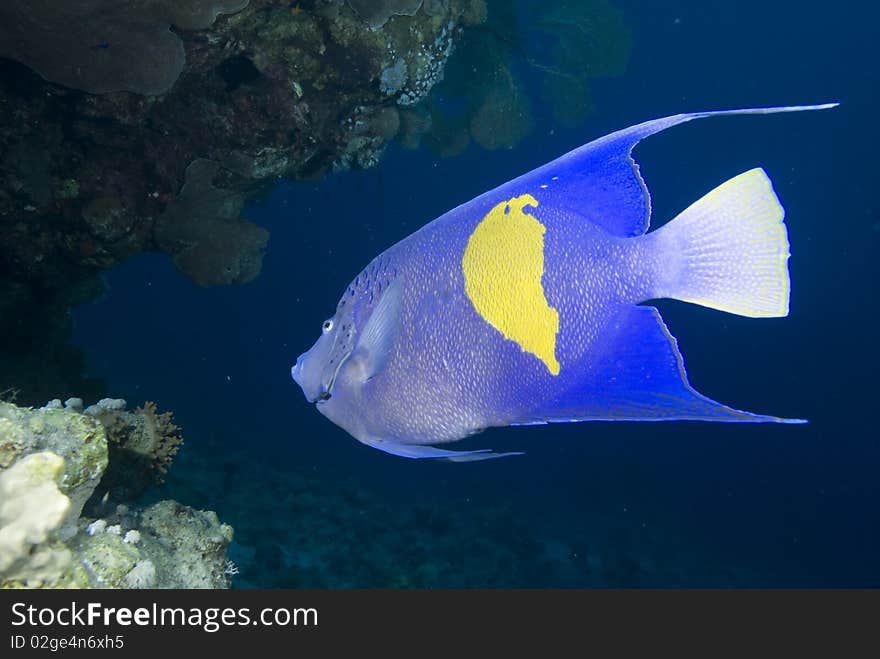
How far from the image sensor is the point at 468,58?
7465 mm

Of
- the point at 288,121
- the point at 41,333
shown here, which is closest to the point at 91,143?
the point at 288,121

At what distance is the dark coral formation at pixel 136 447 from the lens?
2670 mm

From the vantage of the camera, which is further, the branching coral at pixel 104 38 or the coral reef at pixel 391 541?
the coral reef at pixel 391 541

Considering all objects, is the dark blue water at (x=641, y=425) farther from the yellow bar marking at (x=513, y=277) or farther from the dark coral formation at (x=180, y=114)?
the yellow bar marking at (x=513, y=277)

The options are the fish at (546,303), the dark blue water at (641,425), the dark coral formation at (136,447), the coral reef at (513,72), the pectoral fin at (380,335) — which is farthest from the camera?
the dark blue water at (641,425)

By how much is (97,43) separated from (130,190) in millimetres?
1328

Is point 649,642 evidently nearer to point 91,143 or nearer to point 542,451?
point 91,143

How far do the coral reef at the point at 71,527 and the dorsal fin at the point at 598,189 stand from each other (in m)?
1.48

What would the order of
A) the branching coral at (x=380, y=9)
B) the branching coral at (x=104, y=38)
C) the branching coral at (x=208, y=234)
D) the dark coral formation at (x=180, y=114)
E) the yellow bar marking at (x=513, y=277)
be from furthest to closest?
1. the branching coral at (x=208, y=234)
2. the branching coral at (x=380, y=9)
3. the dark coral formation at (x=180, y=114)
4. the branching coral at (x=104, y=38)
5. the yellow bar marking at (x=513, y=277)

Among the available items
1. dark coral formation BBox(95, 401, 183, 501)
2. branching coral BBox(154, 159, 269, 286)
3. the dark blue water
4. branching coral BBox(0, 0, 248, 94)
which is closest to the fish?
dark coral formation BBox(95, 401, 183, 501)

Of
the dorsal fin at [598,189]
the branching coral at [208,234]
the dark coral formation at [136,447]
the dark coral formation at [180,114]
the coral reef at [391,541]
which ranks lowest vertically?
the coral reef at [391,541]

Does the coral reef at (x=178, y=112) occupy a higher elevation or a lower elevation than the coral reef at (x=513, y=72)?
lower

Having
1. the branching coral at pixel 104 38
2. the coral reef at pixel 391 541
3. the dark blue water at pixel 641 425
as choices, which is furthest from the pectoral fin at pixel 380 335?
the coral reef at pixel 391 541

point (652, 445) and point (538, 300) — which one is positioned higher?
point (538, 300)
